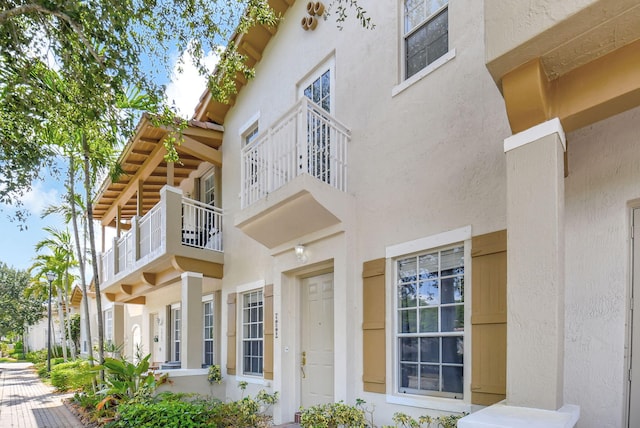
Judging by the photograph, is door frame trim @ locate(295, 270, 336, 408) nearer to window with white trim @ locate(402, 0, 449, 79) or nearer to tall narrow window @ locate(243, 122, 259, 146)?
window with white trim @ locate(402, 0, 449, 79)

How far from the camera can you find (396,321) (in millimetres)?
5793

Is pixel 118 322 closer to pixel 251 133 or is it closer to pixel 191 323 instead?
pixel 191 323

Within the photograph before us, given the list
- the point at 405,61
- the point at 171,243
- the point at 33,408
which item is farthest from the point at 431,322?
the point at 33,408

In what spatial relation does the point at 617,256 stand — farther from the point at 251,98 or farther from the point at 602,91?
the point at 251,98

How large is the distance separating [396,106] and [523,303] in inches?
141

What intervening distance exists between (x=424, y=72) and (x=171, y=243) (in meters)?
6.45

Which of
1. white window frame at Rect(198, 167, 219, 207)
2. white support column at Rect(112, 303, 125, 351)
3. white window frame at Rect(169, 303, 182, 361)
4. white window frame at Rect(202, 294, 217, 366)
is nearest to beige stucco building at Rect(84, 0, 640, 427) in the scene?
white window frame at Rect(202, 294, 217, 366)

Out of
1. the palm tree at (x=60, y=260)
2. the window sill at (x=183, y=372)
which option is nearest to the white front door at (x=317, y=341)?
the window sill at (x=183, y=372)

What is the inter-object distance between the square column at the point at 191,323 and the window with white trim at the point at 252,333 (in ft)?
3.46

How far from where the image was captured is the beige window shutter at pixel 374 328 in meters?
5.82

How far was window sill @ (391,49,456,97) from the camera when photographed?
17.8ft

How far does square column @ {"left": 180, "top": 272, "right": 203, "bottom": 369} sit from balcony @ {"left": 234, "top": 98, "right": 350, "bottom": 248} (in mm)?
3026

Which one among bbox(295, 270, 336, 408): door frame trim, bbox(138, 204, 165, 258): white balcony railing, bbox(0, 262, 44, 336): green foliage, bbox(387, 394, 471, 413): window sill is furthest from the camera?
bbox(0, 262, 44, 336): green foliage

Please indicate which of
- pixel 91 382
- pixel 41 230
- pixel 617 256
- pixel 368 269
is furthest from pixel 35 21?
pixel 41 230
